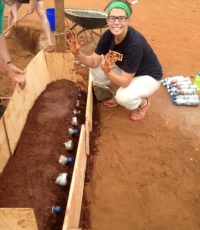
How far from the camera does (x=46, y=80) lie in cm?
367

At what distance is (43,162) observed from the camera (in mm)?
2461

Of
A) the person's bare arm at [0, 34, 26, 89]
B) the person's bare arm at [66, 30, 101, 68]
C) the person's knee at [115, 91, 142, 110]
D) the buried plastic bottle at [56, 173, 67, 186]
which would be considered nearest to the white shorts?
the person's knee at [115, 91, 142, 110]

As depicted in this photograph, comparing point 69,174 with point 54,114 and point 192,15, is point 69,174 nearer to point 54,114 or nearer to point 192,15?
point 54,114

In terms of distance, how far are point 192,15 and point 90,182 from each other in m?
6.26

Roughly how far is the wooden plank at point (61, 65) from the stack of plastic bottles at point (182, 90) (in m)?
1.43

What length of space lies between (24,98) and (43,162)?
83 centimetres

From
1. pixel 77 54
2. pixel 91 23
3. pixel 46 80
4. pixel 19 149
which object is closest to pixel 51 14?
pixel 91 23

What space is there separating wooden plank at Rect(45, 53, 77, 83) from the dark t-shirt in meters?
0.57

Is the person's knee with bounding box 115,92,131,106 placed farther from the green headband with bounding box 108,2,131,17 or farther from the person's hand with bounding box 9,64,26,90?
the person's hand with bounding box 9,64,26,90

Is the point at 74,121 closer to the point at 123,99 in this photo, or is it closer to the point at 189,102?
the point at 123,99

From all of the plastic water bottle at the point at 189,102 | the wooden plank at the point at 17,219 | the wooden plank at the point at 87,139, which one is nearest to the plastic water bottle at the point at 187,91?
the plastic water bottle at the point at 189,102

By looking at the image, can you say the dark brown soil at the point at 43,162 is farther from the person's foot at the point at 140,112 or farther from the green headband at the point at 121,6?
the green headband at the point at 121,6

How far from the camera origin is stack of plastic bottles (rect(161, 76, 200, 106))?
12.3 ft

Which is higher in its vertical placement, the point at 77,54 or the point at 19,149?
the point at 77,54
